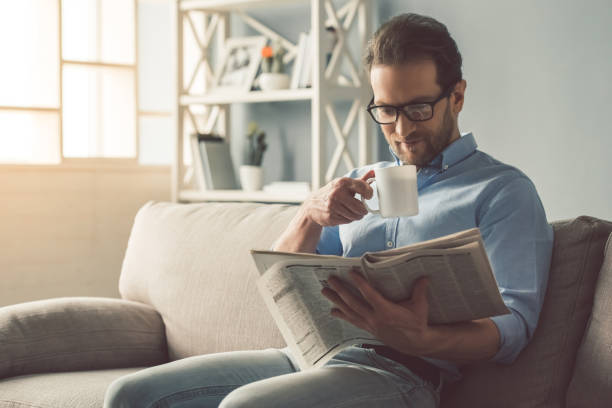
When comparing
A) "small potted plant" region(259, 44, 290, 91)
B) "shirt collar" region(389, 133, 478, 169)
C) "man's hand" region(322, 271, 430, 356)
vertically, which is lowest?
"man's hand" region(322, 271, 430, 356)

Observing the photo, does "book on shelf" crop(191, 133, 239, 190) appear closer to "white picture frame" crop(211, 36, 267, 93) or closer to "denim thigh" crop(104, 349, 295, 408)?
"white picture frame" crop(211, 36, 267, 93)

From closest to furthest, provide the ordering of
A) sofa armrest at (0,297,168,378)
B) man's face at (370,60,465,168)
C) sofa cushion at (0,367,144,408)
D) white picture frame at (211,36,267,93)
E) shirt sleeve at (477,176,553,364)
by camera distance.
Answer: shirt sleeve at (477,176,553,364), man's face at (370,60,465,168), sofa cushion at (0,367,144,408), sofa armrest at (0,297,168,378), white picture frame at (211,36,267,93)

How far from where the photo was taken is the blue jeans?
1265 millimetres

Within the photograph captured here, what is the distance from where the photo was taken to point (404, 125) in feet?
5.03

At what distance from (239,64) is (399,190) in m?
2.07

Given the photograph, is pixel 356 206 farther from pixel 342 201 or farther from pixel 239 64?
pixel 239 64

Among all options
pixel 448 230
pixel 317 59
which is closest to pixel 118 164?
pixel 317 59

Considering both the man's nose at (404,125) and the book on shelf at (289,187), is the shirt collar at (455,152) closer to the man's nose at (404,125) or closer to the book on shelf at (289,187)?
the man's nose at (404,125)

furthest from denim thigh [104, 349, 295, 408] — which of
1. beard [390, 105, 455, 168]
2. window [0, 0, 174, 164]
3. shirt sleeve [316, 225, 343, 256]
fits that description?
window [0, 0, 174, 164]

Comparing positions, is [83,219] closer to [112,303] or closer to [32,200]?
[32,200]

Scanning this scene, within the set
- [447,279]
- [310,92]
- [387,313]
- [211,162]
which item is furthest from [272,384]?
[211,162]

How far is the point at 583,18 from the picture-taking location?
240 cm

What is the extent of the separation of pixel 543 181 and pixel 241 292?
1107mm

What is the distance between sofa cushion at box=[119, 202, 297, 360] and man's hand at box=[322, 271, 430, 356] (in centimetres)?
61
